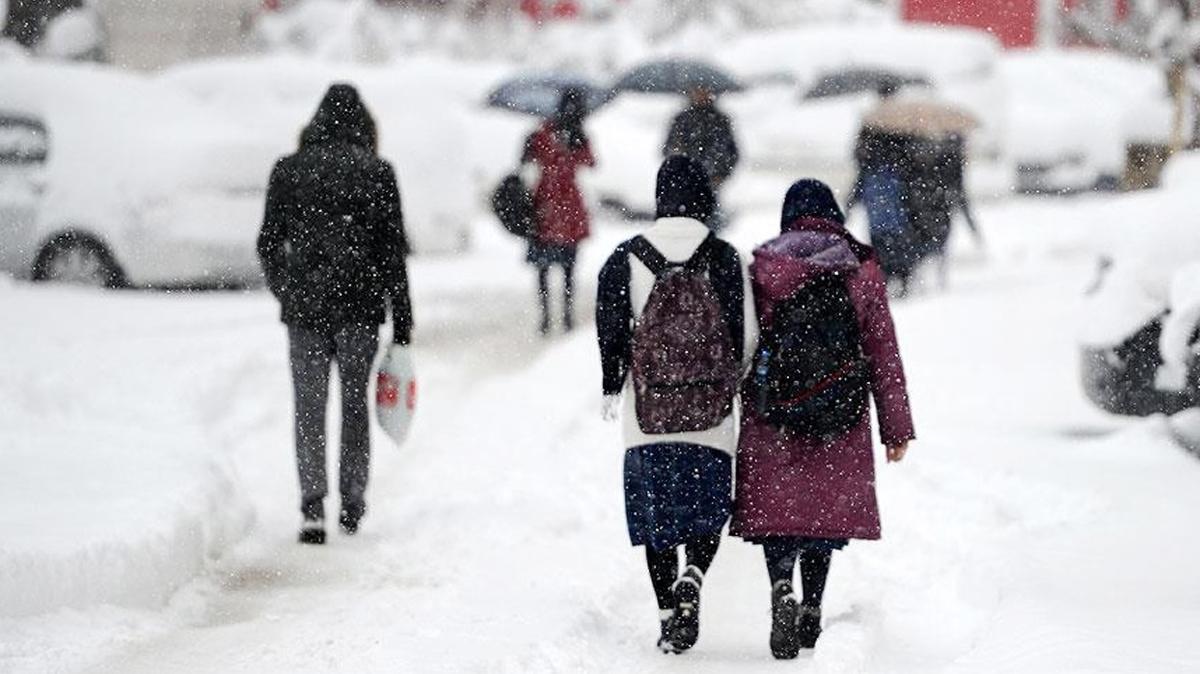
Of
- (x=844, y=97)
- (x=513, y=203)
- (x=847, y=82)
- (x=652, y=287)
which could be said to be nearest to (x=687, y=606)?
(x=652, y=287)

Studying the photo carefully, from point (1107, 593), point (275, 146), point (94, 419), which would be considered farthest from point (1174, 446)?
point (275, 146)

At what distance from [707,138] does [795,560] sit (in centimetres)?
780

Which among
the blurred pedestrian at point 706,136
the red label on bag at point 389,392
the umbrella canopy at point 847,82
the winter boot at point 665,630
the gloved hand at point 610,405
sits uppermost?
the umbrella canopy at point 847,82

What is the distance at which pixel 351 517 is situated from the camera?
8.10 m

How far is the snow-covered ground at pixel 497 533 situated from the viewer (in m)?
6.14

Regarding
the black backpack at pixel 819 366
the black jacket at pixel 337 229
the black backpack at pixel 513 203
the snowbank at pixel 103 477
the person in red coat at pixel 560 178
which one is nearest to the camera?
the black backpack at pixel 819 366

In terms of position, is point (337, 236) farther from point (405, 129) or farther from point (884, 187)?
point (405, 129)

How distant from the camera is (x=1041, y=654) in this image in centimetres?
573

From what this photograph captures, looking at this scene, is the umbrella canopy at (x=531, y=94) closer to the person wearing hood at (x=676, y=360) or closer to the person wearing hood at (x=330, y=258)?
the person wearing hood at (x=330, y=258)

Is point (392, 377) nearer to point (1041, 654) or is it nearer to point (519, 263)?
point (1041, 654)

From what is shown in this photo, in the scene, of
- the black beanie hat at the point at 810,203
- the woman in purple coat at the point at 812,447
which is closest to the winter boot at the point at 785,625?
the woman in purple coat at the point at 812,447

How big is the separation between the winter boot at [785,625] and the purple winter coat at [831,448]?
0.20 meters

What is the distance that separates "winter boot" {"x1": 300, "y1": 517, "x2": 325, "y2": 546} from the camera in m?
7.92

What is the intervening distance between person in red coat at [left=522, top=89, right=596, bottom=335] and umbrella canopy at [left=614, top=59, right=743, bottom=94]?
6857 mm
